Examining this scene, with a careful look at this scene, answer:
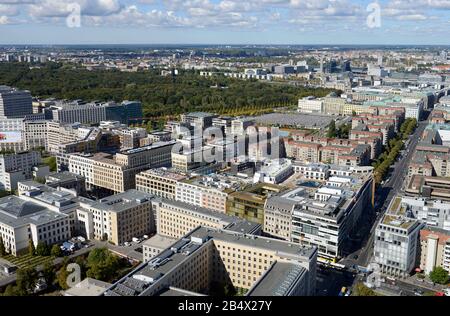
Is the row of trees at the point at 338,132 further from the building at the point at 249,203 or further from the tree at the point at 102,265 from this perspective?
the tree at the point at 102,265

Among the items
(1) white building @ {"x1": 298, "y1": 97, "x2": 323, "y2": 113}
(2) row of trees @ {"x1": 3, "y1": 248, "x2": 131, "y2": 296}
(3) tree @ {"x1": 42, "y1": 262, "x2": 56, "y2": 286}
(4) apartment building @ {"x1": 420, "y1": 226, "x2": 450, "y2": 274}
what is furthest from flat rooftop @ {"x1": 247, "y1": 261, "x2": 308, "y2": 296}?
(1) white building @ {"x1": 298, "y1": 97, "x2": 323, "y2": 113}

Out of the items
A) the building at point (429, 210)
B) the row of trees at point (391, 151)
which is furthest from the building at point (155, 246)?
the row of trees at point (391, 151)

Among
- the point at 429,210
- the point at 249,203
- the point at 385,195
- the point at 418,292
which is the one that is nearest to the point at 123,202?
the point at 249,203

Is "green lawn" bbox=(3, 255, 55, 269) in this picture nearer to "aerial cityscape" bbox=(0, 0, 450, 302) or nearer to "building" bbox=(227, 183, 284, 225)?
"aerial cityscape" bbox=(0, 0, 450, 302)

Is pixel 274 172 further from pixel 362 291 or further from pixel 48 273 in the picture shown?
pixel 48 273

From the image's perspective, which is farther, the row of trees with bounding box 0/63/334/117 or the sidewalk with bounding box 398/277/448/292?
the row of trees with bounding box 0/63/334/117
